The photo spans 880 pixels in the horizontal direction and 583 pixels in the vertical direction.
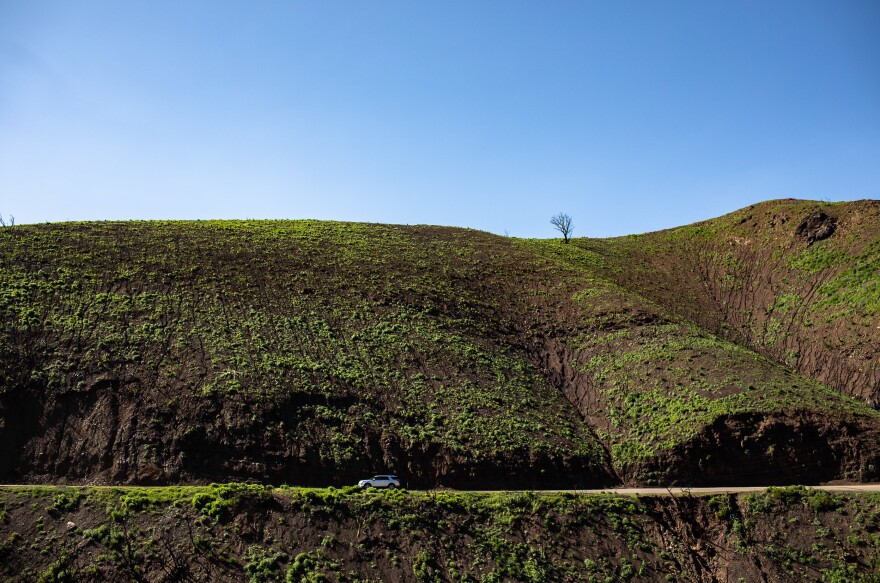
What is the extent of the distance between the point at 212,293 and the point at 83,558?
24.0m

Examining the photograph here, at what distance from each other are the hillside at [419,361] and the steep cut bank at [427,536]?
16.8 ft

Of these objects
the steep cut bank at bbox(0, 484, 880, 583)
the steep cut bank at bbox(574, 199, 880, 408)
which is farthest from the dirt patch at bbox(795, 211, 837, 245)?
the steep cut bank at bbox(0, 484, 880, 583)

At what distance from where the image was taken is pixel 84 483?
29734 mm

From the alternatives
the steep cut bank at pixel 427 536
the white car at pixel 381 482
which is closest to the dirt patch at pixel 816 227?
the steep cut bank at pixel 427 536

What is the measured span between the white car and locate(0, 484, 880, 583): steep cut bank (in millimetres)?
3507

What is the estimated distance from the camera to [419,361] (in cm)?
4169

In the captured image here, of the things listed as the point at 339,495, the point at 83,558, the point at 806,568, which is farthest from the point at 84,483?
the point at 806,568

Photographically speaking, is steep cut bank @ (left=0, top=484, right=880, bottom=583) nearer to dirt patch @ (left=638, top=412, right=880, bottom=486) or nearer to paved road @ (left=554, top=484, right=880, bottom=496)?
paved road @ (left=554, top=484, right=880, bottom=496)

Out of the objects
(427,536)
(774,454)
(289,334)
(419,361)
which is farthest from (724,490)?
(289,334)

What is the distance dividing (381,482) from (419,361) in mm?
11537

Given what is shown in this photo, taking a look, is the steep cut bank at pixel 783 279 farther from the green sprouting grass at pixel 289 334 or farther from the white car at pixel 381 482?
the white car at pixel 381 482

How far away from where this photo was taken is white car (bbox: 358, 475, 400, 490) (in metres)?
30.7

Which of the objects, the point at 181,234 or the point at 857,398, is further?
the point at 181,234

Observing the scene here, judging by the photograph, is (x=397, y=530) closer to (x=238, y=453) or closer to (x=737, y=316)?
(x=238, y=453)
